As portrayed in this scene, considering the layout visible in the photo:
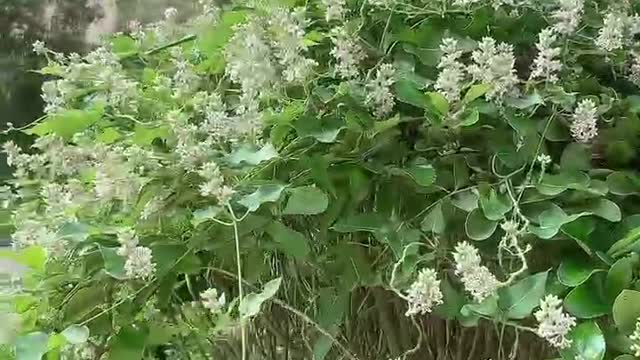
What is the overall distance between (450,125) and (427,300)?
0.09m

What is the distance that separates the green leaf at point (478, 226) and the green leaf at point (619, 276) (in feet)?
0.17

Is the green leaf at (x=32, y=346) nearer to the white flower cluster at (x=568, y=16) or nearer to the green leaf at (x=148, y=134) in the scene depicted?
the green leaf at (x=148, y=134)

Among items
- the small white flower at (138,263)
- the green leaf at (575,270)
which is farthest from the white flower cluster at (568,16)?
the small white flower at (138,263)

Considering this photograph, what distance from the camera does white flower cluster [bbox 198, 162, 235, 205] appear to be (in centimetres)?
36

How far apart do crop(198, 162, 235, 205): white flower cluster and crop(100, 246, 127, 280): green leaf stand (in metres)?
0.04

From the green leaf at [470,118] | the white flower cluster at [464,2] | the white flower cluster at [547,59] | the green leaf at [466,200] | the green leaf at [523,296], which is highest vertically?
the white flower cluster at [464,2]

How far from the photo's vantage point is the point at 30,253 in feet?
1.41

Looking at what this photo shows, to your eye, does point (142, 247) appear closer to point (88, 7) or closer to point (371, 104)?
point (371, 104)

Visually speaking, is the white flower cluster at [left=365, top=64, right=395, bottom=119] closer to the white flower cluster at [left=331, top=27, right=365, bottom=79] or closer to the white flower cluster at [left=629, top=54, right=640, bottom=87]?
→ the white flower cluster at [left=331, top=27, right=365, bottom=79]

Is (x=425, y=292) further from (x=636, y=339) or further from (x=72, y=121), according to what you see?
(x=72, y=121)

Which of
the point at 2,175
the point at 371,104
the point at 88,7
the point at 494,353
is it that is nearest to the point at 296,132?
the point at 371,104

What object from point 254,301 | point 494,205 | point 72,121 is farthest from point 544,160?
point 72,121

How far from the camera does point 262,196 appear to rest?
0.37m

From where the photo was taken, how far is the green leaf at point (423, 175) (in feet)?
1.24
